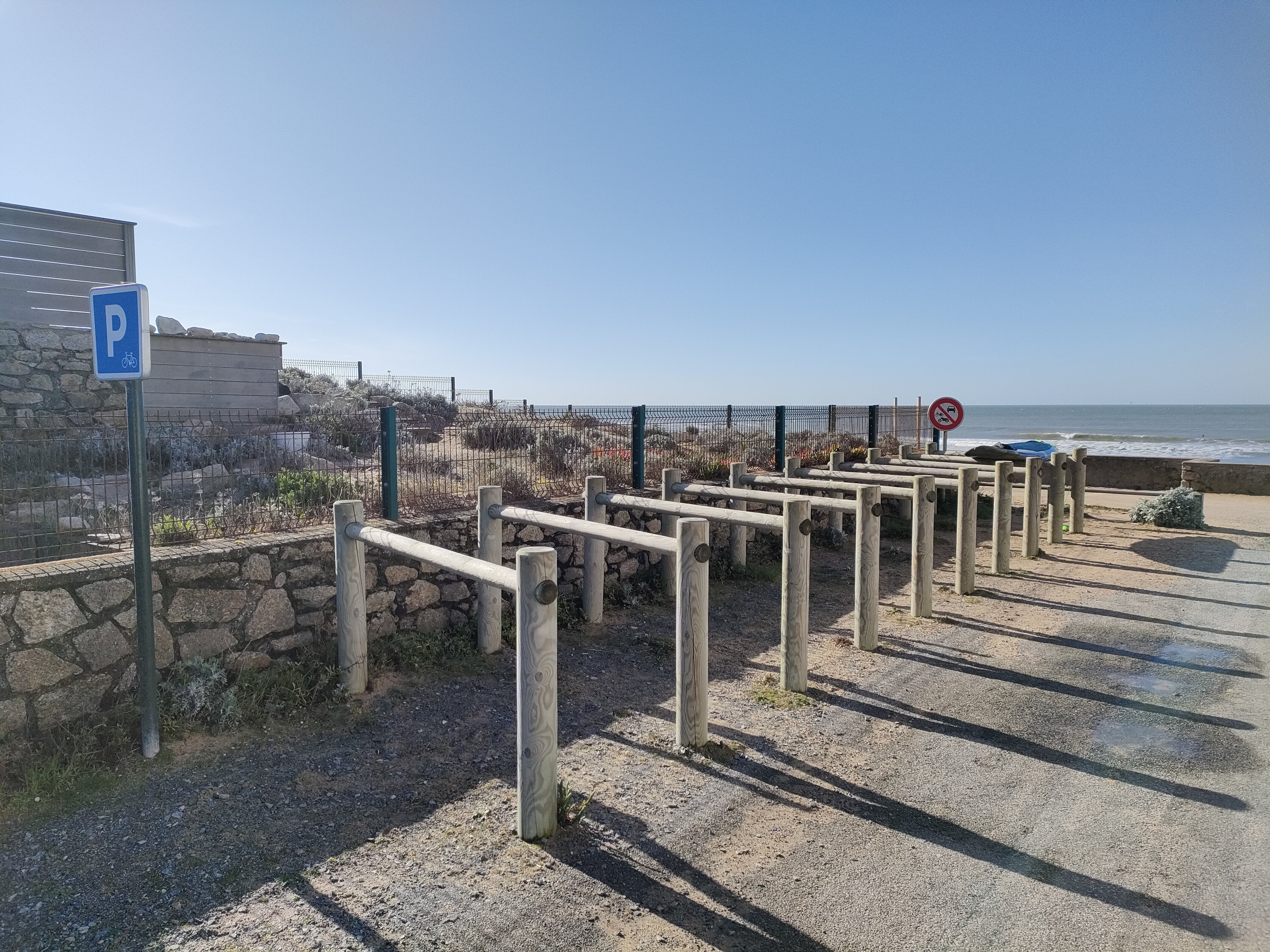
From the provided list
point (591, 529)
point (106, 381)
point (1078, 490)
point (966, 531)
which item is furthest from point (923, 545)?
point (106, 381)

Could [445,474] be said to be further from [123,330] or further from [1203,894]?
[1203,894]

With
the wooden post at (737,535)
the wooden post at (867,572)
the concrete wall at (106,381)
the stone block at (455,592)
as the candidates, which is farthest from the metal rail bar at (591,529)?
the concrete wall at (106,381)

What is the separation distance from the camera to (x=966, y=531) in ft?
26.7

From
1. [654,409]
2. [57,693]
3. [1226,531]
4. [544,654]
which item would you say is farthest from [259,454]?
[1226,531]

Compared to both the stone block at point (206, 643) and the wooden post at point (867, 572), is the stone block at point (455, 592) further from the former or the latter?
the wooden post at point (867, 572)

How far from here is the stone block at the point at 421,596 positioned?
19.7ft

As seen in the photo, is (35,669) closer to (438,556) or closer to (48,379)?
(438,556)

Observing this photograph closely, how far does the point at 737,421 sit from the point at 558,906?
8316mm

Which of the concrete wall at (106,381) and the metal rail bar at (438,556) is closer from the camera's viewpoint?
the metal rail bar at (438,556)

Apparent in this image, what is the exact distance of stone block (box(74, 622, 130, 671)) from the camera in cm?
436

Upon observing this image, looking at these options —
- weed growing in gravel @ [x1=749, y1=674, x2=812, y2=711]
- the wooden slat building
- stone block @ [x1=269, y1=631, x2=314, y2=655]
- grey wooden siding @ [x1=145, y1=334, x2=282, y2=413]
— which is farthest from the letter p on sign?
grey wooden siding @ [x1=145, y1=334, x2=282, y2=413]

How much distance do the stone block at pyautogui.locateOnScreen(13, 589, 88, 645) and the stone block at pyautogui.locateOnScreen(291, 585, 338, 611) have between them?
4.10ft

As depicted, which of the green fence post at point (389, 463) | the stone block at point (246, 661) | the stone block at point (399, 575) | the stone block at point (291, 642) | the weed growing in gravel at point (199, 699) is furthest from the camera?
the green fence post at point (389, 463)

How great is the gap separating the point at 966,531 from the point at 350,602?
620cm
